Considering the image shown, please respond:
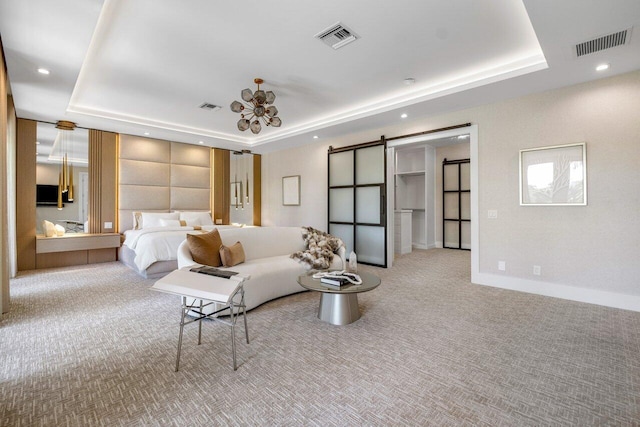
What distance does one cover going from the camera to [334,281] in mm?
2910

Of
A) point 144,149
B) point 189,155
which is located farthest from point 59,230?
point 189,155

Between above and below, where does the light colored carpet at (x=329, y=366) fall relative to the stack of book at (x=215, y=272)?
below

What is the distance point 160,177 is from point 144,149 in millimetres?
677

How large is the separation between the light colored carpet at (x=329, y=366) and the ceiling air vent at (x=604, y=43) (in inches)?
107

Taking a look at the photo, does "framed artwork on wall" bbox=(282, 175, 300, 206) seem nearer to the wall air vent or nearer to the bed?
the bed

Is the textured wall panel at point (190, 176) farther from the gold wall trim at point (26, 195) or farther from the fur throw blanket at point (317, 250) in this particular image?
the fur throw blanket at point (317, 250)

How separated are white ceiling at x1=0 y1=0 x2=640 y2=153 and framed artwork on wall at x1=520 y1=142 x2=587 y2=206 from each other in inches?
33.3

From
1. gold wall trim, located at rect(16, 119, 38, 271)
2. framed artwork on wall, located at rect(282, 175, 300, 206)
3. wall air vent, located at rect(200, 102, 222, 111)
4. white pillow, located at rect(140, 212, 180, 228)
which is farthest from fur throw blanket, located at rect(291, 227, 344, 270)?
gold wall trim, located at rect(16, 119, 38, 271)

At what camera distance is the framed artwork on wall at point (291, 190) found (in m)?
7.56

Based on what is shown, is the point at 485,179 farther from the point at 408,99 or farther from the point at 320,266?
the point at 320,266

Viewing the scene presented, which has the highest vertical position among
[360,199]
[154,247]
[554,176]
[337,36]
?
[337,36]

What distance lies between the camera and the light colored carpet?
1704mm

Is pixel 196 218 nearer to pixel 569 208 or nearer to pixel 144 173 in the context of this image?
pixel 144 173

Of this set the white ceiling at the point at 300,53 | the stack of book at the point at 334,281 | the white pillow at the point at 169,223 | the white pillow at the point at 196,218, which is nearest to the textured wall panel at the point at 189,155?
the white pillow at the point at 196,218
